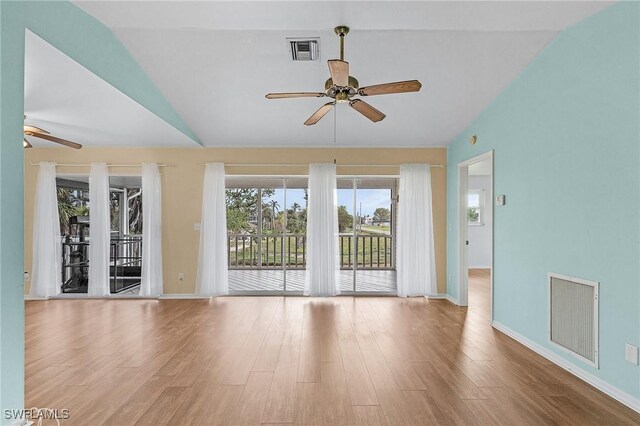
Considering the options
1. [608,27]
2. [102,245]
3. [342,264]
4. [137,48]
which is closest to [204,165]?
[102,245]

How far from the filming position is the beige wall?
18.2 ft

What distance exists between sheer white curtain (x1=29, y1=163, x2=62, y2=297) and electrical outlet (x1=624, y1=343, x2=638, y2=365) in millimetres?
7089

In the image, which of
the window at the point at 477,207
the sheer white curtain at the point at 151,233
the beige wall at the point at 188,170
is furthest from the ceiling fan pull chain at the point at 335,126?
the window at the point at 477,207

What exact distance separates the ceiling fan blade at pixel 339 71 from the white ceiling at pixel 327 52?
55 cm

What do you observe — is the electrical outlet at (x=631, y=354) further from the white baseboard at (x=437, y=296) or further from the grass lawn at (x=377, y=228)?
the grass lawn at (x=377, y=228)

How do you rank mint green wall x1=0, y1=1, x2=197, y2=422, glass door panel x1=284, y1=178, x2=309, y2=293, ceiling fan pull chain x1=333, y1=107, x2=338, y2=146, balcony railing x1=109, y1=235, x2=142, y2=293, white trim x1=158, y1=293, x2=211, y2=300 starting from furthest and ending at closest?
1. balcony railing x1=109, y1=235, x2=142, y2=293
2. glass door panel x1=284, y1=178, x2=309, y2=293
3. white trim x1=158, y1=293, x2=211, y2=300
4. ceiling fan pull chain x1=333, y1=107, x2=338, y2=146
5. mint green wall x1=0, y1=1, x2=197, y2=422

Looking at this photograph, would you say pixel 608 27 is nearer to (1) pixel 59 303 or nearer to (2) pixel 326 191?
(2) pixel 326 191

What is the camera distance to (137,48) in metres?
3.22

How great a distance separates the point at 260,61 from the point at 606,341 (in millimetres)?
3869

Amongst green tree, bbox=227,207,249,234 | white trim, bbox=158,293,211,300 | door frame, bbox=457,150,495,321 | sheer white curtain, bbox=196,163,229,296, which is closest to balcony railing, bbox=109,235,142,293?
white trim, bbox=158,293,211,300

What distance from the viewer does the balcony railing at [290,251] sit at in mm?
5855

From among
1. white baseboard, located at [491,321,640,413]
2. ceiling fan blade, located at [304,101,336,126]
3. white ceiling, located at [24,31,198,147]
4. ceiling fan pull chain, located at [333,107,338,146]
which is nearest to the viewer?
white baseboard, located at [491,321,640,413]

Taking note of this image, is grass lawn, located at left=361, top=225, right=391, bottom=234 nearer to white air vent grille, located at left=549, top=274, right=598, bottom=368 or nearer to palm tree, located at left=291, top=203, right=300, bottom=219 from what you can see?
palm tree, located at left=291, top=203, right=300, bottom=219

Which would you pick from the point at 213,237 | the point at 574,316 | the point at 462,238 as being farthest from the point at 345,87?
the point at 213,237
